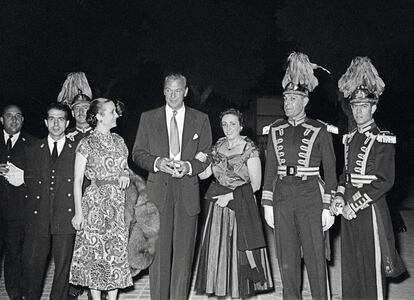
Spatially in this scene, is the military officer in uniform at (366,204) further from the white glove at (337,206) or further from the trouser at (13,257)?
the trouser at (13,257)

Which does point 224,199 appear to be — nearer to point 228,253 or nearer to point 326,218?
point 228,253

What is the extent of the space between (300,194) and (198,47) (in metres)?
14.4

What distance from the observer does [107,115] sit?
5266mm

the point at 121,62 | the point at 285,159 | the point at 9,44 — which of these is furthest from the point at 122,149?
the point at 121,62

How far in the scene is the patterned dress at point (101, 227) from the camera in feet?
16.8

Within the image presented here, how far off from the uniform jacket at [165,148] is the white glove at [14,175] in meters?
1.35

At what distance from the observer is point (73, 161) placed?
5605mm

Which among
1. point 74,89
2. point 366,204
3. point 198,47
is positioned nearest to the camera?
point 366,204

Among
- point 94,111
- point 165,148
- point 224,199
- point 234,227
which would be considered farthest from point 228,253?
point 94,111

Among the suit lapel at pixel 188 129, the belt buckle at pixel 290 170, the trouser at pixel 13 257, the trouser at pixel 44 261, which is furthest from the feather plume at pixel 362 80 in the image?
the trouser at pixel 13 257

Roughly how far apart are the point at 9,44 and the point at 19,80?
50.5 inches

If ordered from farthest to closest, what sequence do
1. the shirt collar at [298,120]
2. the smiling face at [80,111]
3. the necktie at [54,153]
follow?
the smiling face at [80,111] → the necktie at [54,153] → the shirt collar at [298,120]

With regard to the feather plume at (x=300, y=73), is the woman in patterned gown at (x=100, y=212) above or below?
below

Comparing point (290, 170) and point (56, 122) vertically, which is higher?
point (56, 122)
